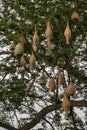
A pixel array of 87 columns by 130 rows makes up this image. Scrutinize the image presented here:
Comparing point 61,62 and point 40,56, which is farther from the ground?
point 40,56

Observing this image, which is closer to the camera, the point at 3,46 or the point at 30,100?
the point at 3,46

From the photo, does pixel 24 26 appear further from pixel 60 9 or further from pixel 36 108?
pixel 36 108

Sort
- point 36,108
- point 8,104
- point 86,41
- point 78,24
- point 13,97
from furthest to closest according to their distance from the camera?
point 36,108, point 8,104, point 13,97, point 86,41, point 78,24

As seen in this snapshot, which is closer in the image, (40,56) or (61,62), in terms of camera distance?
(61,62)

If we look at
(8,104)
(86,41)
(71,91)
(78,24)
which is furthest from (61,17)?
(8,104)

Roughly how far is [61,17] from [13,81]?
3572mm

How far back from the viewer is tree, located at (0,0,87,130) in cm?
407

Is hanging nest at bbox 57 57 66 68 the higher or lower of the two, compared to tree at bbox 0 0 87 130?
lower

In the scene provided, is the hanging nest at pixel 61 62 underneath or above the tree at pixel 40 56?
underneath

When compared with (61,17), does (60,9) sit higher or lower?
higher

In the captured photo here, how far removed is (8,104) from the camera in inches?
317

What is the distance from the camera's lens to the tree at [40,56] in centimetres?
407

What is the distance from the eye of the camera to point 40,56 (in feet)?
18.2

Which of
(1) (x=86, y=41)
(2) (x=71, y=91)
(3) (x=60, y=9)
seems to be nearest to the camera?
(2) (x=71, y=91)
